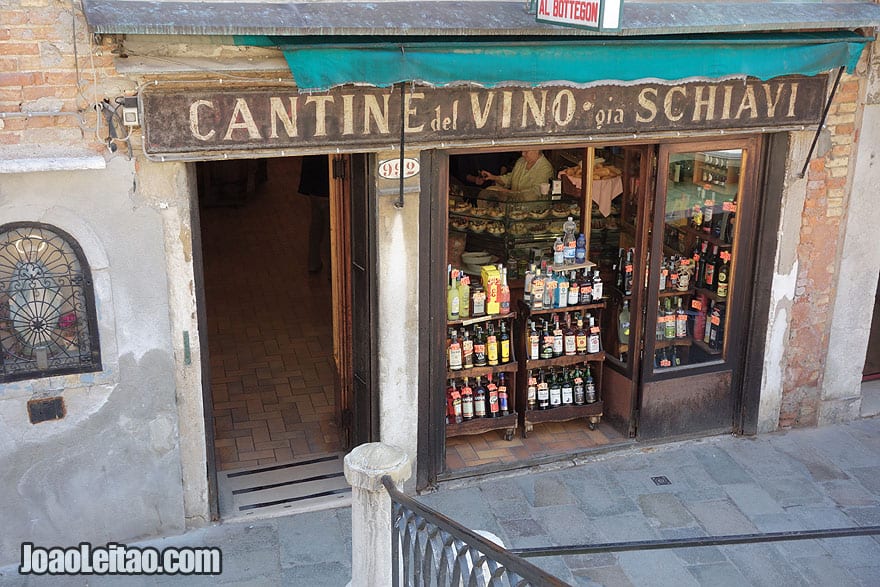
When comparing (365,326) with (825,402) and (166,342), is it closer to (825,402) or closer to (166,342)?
(166,342)

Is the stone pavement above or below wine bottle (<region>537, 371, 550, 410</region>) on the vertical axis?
below

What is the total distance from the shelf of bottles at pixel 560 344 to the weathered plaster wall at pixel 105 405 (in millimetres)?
2895

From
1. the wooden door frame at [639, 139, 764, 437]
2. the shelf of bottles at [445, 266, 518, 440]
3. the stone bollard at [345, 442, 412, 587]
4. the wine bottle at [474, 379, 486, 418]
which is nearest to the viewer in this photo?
the stone bollard at [345, 442, 412, 587]

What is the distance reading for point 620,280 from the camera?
8.09 m

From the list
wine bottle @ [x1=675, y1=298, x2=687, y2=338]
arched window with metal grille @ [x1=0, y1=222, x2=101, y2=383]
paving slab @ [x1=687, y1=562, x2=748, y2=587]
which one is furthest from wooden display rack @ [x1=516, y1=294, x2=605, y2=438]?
arched window with metal grille @ [x1=0, y1=222, x2=101, y2=383]

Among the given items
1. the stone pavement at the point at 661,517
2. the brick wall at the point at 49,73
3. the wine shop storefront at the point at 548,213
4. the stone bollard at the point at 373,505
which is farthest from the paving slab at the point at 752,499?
the brick wall at the point at 49,73

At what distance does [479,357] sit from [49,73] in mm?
3720

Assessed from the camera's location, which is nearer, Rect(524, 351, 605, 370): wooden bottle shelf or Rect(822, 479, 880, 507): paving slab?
Rect(822, 479, 880, 507): paving slab

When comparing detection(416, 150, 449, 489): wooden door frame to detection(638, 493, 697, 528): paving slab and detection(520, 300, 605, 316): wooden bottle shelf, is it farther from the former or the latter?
detection(638, 493, 697, 528): paving slab

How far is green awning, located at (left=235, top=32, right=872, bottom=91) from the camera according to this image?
564 cm

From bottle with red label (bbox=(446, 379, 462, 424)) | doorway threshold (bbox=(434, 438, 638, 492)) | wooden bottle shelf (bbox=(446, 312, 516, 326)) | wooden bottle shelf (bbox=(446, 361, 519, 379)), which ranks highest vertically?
wooden bottle shelf (bbox=(446, 312, 516, 326))

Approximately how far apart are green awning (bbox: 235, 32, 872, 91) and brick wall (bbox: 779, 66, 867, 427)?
2.37 feet

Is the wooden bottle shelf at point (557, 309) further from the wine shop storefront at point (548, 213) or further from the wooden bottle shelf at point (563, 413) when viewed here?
the wooden bottle shelf at point (563, 413)

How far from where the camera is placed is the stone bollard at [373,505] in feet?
14.5
